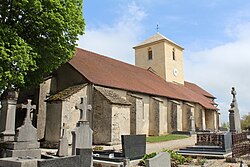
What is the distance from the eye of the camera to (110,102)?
661 inches

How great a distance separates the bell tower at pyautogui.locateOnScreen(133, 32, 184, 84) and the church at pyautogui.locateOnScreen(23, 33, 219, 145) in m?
0.14

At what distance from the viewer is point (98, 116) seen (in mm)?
17266

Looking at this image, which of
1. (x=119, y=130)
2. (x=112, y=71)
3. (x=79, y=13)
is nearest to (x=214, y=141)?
(x=119, y=130)

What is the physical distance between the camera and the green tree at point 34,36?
35.2 ft

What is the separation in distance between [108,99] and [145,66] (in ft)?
54.0

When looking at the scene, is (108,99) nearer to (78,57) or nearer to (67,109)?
(67,109)

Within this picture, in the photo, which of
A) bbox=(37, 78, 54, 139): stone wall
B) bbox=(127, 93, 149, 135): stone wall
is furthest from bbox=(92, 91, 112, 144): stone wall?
bbox=(37, 78, 54, 139): stone wall

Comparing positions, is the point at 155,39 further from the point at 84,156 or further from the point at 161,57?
the point at 84,156

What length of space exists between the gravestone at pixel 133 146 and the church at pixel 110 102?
6.77ft

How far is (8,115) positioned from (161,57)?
73.7 ft

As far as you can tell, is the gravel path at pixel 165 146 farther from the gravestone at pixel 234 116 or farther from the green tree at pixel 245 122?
the green tree at pixel 245 122

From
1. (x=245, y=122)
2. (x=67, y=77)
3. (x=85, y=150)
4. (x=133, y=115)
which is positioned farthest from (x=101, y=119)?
(x=245, y=122)

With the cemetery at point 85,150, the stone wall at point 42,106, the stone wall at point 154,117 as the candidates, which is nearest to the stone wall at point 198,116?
the stone wall at point 154,117

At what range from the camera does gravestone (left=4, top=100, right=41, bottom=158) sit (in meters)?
8.44
